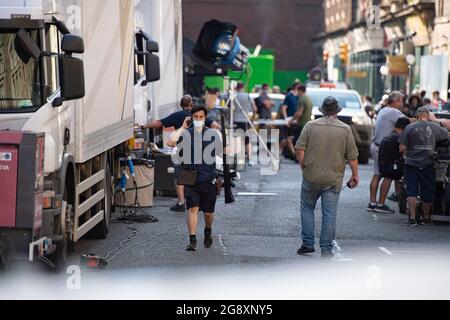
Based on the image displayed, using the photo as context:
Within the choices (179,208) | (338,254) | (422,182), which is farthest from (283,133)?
(338,254)

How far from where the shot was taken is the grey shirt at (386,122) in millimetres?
19062

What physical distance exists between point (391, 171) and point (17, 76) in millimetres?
8641

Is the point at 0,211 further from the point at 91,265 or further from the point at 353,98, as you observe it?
the point at 353,98

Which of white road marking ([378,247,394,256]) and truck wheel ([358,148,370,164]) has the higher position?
white road marking ([378,247,394,256])

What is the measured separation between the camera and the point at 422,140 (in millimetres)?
16953

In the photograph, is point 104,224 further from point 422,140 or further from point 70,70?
point 422,140

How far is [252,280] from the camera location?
11609 millimetres

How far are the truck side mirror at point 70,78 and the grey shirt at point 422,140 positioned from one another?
708 centimetres

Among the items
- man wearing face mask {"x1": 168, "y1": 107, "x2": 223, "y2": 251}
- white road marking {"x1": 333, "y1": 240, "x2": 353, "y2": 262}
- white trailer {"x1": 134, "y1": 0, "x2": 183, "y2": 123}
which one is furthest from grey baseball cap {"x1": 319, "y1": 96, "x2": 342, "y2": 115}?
white trailer {"x1": 134, "y1": 0, "x2": 183, "y2": 123}

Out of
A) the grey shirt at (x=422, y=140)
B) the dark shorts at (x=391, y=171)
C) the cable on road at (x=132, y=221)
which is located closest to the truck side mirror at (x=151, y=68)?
the cable on road at (x=132, y=221)

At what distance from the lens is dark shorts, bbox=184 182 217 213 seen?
1375cm

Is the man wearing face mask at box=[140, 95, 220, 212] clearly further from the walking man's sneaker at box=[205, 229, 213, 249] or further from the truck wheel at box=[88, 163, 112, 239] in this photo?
the walking man's sneaker at box=[205, 229, 213, 249]

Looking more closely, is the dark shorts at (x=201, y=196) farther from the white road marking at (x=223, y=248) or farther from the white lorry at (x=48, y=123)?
the white lorry at (x=48, y=123)

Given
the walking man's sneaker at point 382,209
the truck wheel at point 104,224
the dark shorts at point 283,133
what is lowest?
the dark shorts at point 283,133
